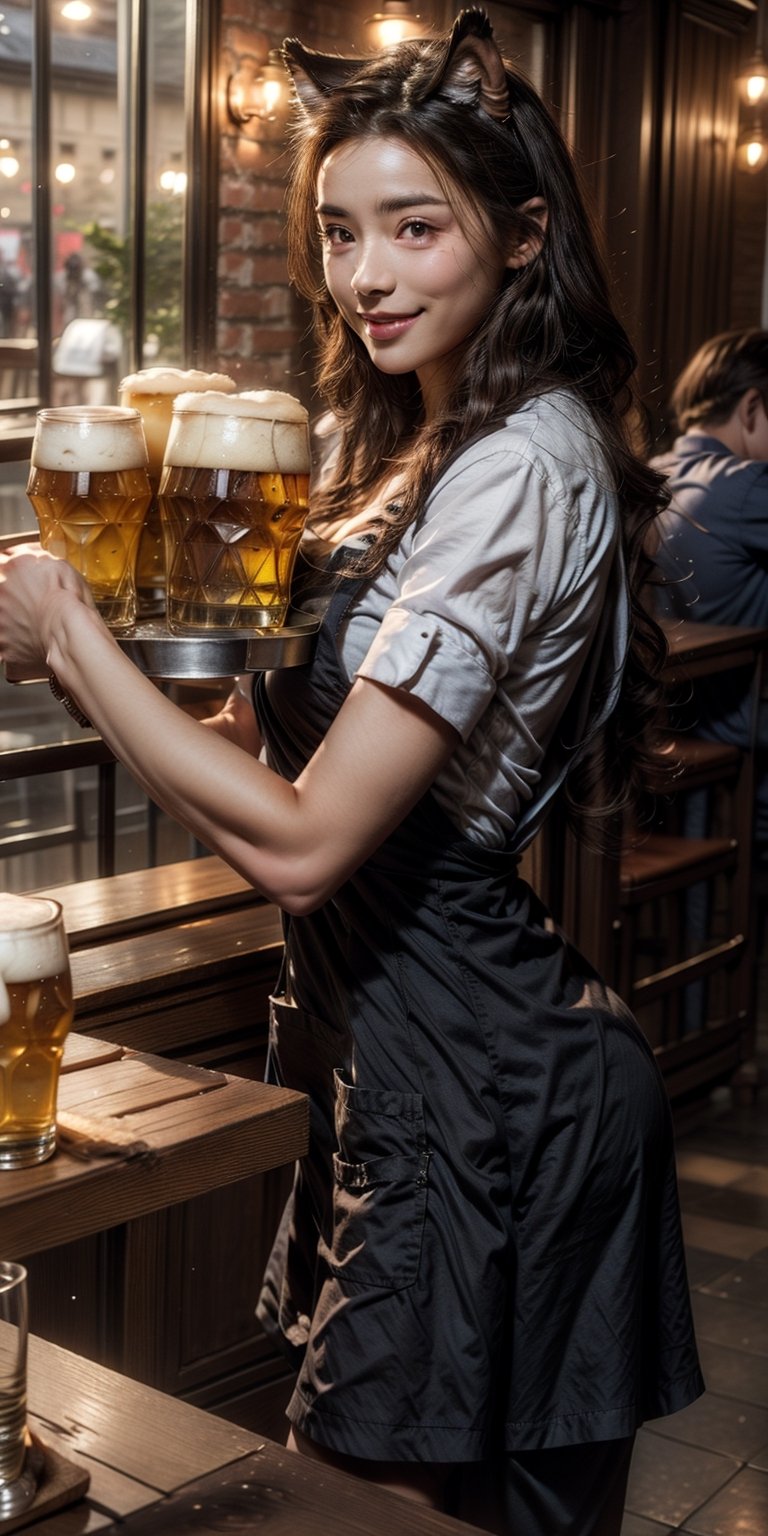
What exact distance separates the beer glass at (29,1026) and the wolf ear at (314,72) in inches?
32.1

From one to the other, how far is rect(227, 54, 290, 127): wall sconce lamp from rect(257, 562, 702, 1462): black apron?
1282mm

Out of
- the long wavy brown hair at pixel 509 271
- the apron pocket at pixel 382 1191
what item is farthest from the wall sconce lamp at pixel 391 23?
the apron pocket at pixel 382 1191

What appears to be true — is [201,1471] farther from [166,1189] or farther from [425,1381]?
[425,1381]

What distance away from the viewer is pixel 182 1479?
1110mm

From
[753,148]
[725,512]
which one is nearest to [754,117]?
[753,148]

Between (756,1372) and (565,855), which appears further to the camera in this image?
(565,855)

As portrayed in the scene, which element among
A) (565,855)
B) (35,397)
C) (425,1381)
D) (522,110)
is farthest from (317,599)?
(565,855)

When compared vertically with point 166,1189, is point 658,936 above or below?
below

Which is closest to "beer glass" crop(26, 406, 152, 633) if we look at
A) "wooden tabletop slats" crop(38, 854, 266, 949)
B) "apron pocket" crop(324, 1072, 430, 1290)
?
"apron pocket" crop(324, 1072, 430, 1290)

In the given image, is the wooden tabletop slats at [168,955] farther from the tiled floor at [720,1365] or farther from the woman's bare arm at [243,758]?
the tiled floor at [720,1365]

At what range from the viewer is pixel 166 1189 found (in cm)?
122

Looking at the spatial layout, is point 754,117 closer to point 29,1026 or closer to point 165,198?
point 165,198

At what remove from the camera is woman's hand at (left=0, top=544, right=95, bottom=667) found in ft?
4.52

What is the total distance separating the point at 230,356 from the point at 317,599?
1.09m
